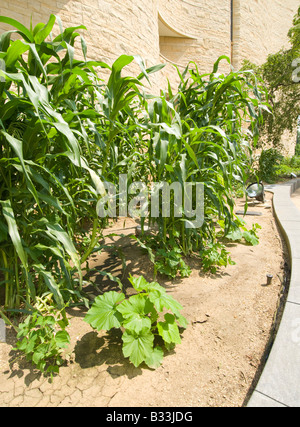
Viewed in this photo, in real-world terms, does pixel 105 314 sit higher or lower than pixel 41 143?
lower

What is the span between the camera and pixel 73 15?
5.06 meters

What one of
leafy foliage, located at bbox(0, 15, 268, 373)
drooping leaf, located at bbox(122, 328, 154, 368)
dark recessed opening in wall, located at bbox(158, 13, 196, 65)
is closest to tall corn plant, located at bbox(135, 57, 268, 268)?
leafy foliage, located at bbox(0, 15, 268, 373)

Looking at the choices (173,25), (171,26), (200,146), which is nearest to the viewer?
(200,146)

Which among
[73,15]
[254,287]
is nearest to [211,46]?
[73,15]

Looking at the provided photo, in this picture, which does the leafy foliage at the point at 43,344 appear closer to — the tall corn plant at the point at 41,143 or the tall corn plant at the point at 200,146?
the tall corn plant at the point at 41,143

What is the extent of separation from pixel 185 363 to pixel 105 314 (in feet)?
1.35

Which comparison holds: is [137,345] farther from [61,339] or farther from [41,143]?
[41,143]

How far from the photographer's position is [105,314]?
1124 millimetres

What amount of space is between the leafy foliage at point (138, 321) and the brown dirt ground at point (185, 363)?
0.09m

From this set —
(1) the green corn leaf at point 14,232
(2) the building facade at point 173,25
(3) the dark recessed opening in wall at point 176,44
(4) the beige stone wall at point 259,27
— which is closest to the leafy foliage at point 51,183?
(1) the green corn leaf at point 14,232

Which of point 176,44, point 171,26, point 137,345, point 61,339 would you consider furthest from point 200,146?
point 176,44

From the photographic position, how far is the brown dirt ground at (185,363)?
956mm

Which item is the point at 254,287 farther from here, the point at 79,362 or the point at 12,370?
the point at 12,370

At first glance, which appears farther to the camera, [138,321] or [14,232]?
[138,321]
